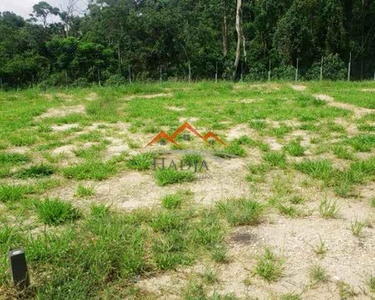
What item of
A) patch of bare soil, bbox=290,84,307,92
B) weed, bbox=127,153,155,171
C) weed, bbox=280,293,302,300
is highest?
patch of bare soil, bbox=290,84,307,92

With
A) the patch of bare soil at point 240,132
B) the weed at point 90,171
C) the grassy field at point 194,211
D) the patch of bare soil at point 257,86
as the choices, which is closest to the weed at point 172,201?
the grassy field at point 194,211

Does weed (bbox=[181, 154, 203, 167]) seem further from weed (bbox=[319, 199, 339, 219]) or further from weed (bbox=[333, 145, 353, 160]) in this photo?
weed (bbox=[333, 145, 353, 160])

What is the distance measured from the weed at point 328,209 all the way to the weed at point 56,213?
2039 mm

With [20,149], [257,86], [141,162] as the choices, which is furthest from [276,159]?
[257,86]

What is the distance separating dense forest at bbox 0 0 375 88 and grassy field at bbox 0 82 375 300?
1437 cm

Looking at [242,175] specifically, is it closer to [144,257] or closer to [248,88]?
[144,257]

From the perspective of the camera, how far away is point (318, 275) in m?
2.26

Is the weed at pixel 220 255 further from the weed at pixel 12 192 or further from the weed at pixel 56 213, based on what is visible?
the weed at pixel 12 192

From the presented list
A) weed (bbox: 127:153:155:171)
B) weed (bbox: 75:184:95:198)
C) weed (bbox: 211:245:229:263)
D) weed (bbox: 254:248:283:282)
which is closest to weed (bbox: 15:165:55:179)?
weed (bbox: 75:184:95:198)

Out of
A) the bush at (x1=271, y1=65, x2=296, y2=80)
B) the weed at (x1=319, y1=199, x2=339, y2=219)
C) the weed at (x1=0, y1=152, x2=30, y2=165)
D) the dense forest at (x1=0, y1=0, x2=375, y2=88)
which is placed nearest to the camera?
the weed at (x1=319, y1=199, x2=339, y2=219)

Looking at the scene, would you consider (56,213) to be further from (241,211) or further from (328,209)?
(328,209)

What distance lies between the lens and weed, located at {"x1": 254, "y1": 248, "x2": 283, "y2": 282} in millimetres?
2270

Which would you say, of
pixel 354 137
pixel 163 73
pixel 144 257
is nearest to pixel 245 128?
pixel 354 137

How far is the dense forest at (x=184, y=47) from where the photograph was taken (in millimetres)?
21109
